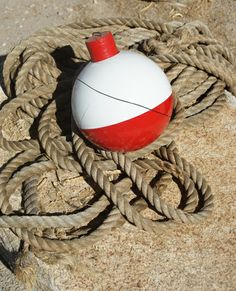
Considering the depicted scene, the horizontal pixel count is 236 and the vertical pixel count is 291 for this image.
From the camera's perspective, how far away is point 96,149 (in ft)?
6.98

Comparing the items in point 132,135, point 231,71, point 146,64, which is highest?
point 146,64

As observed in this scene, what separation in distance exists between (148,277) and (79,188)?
475mm

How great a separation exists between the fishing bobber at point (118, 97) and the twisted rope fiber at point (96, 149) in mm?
168

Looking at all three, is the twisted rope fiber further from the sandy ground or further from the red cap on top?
the red cap on top

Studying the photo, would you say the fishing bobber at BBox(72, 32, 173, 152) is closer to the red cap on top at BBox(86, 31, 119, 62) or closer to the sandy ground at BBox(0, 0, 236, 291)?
the red cap on top at BBox(86, 31, 119, 62)

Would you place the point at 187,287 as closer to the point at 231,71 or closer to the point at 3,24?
the point at 231,71

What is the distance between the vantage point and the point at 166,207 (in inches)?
75.9

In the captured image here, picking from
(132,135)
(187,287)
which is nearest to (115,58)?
(132,135)

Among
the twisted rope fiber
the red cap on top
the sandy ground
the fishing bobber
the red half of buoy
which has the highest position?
the red cap on top

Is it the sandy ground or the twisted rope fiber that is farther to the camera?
the twisted rope fiber

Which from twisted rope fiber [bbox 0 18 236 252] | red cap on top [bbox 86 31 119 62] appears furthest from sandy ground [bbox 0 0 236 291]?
red cap on top [bbox 86 31 119 62]

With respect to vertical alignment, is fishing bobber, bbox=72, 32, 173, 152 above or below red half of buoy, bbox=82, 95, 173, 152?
above

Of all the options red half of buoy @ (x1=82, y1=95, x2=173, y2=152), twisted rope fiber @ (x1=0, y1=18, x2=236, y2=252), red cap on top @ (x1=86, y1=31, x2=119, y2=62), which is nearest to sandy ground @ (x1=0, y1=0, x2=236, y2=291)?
twisted rope fiber @ (x1=0, y1=18, x2=236, y2=252)

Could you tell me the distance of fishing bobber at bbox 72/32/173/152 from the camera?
1842 mm
